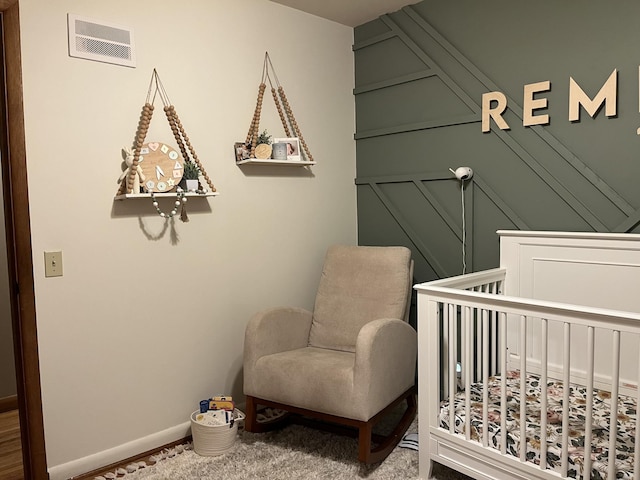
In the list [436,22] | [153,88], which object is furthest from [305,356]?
[436,22]

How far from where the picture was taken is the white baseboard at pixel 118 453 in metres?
2.28

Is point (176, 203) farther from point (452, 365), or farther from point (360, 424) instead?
point (452, 365)

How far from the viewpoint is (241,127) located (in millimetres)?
2855

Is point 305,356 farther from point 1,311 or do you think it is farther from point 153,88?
point 1,311

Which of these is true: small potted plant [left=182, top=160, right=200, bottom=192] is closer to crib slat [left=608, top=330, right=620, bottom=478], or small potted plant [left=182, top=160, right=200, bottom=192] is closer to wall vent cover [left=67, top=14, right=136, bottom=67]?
wall vent cover [left=67, top=14, right=136, bottom=67]

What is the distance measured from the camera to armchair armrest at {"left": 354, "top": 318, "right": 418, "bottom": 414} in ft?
7.33

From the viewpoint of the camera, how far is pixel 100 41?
7.61 feet

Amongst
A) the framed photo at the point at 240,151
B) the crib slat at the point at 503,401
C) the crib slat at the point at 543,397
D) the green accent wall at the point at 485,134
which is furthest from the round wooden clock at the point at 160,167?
the crib slat at the point at 543,397

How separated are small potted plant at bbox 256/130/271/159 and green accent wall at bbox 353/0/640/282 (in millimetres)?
774

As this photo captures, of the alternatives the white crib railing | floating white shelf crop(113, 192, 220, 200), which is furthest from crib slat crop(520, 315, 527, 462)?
floating white shelf crop(113, 192, 220, 200)

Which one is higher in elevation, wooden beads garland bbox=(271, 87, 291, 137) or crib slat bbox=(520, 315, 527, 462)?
wooden beads garland bbox=(271, 87, 291, 137)

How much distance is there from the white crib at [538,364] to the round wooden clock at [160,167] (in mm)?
1253

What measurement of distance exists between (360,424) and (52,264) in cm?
147

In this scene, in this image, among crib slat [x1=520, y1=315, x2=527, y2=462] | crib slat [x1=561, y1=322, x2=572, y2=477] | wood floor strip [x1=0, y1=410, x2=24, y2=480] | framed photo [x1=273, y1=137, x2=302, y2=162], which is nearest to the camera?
crib slat [x1=561, y1=322, x2=572, y2=477]
